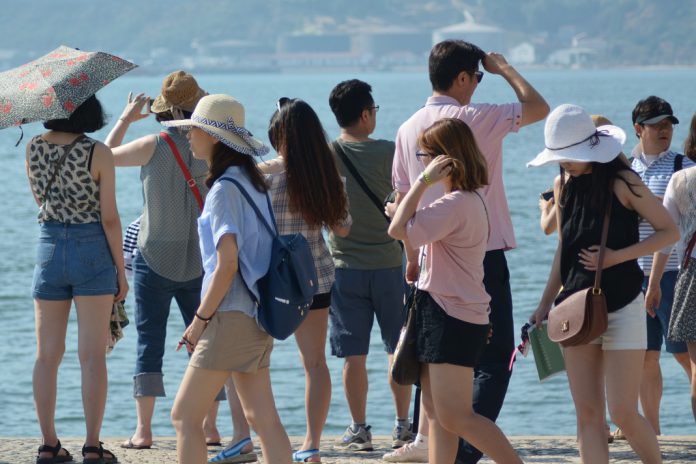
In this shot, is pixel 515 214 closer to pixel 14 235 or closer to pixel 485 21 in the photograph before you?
pixel 14 235

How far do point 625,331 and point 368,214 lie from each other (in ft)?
5.93

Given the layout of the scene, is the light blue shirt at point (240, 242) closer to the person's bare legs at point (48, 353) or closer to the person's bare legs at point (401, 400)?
the person's bare legs at point (48, 353)

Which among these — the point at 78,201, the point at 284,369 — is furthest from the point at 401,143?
the point at 284,369

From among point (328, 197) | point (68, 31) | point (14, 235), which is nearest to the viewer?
point (328, 197)

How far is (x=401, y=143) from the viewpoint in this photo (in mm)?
5469

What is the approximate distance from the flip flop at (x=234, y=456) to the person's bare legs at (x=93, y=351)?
55 centimetres

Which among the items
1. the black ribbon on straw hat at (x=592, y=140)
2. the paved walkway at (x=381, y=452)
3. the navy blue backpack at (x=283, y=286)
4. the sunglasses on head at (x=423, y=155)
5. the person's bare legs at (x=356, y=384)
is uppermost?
the black ribbon on straw hat at (x=592, y=140)

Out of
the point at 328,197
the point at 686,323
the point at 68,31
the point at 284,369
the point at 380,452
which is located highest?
the point at 68,31

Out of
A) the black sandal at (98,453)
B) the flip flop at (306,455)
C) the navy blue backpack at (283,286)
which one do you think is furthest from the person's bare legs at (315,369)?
the navy blue backpack at (283,286)

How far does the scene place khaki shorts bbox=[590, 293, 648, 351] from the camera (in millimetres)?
4844

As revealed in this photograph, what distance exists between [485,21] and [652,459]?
631ft

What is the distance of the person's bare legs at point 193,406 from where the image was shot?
15.5 ft

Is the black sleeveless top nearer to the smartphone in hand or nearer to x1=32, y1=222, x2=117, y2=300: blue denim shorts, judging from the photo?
the smartphone in hand

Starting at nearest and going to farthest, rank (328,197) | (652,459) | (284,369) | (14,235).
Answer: (652,459) < (328,197) < (284,369) < (14,235)
